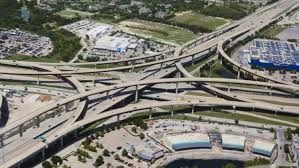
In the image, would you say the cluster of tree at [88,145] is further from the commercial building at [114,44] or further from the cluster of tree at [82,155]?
the commercial building at [114,44]

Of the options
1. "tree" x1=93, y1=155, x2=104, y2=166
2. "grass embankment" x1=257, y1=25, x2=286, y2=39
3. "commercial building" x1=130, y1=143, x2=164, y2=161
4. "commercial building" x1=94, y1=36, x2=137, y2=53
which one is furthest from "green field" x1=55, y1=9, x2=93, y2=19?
"tree" x1=93, y1=155, x2=104, y2=166

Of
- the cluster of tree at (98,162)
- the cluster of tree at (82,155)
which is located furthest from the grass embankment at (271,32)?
the cluster of tree at (98,162)

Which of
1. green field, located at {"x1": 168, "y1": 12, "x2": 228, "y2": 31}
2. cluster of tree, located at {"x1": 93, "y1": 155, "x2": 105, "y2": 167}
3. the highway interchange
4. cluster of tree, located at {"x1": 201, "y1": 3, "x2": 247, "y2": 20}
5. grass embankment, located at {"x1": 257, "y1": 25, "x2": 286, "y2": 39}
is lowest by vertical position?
cluster of tree, located at {"x1": 93, "y1": 155, "x2": 105, "y2": 167}

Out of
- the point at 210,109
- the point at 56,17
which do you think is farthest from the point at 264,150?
the point at 56,17

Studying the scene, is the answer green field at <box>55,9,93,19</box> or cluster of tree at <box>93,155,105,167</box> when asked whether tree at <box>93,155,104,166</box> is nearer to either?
cluster of tree at <box>93,155,105,167</box>

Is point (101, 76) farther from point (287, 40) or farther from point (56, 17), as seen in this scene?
point (287, 40)

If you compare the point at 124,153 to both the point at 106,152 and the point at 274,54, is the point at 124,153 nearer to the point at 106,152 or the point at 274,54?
the point at 106,152
